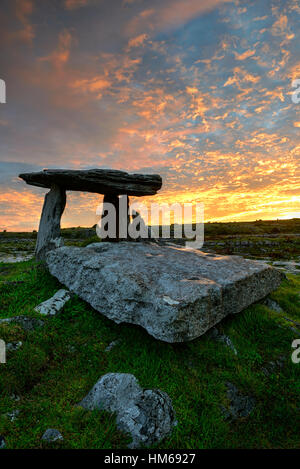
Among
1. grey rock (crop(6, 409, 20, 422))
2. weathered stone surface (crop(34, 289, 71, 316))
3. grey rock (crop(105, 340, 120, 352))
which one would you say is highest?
weathered stone surface (crop(34, 289, 71, 316))

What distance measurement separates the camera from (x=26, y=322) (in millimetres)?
6516

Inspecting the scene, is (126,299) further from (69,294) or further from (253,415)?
(253,415)

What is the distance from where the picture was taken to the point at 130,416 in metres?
4.36

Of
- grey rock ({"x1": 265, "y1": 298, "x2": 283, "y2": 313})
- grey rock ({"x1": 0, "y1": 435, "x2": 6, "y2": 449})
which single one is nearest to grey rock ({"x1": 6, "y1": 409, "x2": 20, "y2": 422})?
grey rock ({"x1": 0, "y1": 435, "x2": 6, "y2": 449})

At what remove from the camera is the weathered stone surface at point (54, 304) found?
7188 mm

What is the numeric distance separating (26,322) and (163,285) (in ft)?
12.4

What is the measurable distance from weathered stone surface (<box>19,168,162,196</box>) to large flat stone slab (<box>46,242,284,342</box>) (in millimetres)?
5380

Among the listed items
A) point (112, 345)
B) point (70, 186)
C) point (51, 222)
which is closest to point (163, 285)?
point (112, 345)

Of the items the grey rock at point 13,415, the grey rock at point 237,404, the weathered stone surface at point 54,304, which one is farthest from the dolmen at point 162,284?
the grey rock at point 13,415

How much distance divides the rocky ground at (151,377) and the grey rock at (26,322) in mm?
24

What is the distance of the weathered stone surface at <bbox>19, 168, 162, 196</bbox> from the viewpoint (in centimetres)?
1383

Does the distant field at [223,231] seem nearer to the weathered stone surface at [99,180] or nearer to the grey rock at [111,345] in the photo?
the weathered stone surface at [99,180]

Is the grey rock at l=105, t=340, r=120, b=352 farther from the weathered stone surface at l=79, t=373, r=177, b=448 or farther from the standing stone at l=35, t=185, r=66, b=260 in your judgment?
the standing stone at l=35, t=185, r=66, b=260

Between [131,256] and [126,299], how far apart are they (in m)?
3.09
